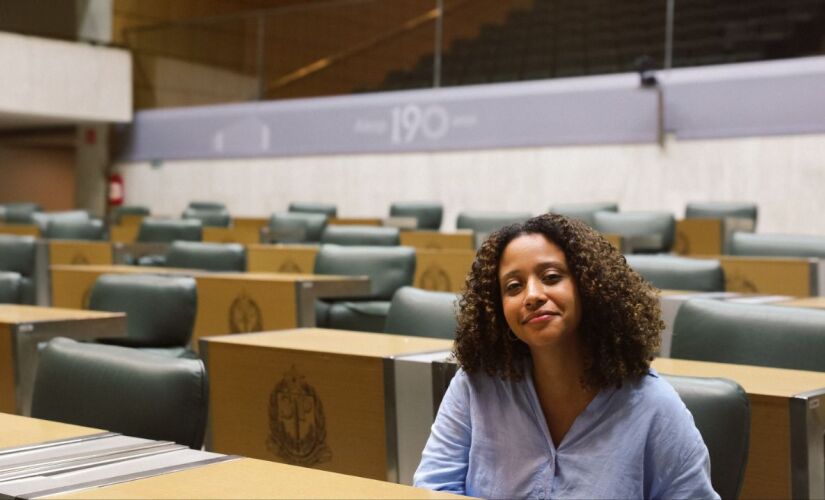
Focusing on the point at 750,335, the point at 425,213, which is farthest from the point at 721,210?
the point at 750,335

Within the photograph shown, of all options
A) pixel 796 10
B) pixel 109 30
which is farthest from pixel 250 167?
pixel 796 10

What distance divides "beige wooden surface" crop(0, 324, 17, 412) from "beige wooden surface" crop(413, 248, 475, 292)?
9.33 ft

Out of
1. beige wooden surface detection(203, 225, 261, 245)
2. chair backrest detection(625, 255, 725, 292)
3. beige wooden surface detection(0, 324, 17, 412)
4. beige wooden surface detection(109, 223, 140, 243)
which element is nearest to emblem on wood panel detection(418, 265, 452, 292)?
chair backrest detection(625, 255, 725, 292)

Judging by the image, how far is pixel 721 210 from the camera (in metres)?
8.47

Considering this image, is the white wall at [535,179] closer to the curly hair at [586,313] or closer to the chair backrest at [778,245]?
the chair backrest at [778,245]

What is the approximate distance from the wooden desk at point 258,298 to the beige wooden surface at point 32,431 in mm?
2633

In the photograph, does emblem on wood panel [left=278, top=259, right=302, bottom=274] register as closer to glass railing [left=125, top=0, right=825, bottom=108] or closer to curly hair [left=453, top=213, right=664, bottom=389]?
glass railing [left=125, top=0, right=825, bottom=108]

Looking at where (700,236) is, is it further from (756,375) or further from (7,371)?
(7,371)

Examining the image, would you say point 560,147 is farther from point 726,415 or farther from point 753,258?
point 726,415

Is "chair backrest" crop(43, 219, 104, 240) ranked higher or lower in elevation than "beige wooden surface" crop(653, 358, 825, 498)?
higher

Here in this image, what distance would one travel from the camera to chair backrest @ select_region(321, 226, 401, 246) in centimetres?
708

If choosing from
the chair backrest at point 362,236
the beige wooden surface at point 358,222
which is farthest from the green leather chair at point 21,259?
the beige wooden surface at point 358,222

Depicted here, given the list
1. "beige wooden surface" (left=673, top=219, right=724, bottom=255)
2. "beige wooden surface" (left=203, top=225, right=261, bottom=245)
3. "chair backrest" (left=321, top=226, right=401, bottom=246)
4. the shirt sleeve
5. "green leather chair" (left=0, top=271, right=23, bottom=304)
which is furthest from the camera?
"beige wooden surface" (left=203, top=225, right=261, bottom=245)

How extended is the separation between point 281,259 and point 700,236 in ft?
9.59
